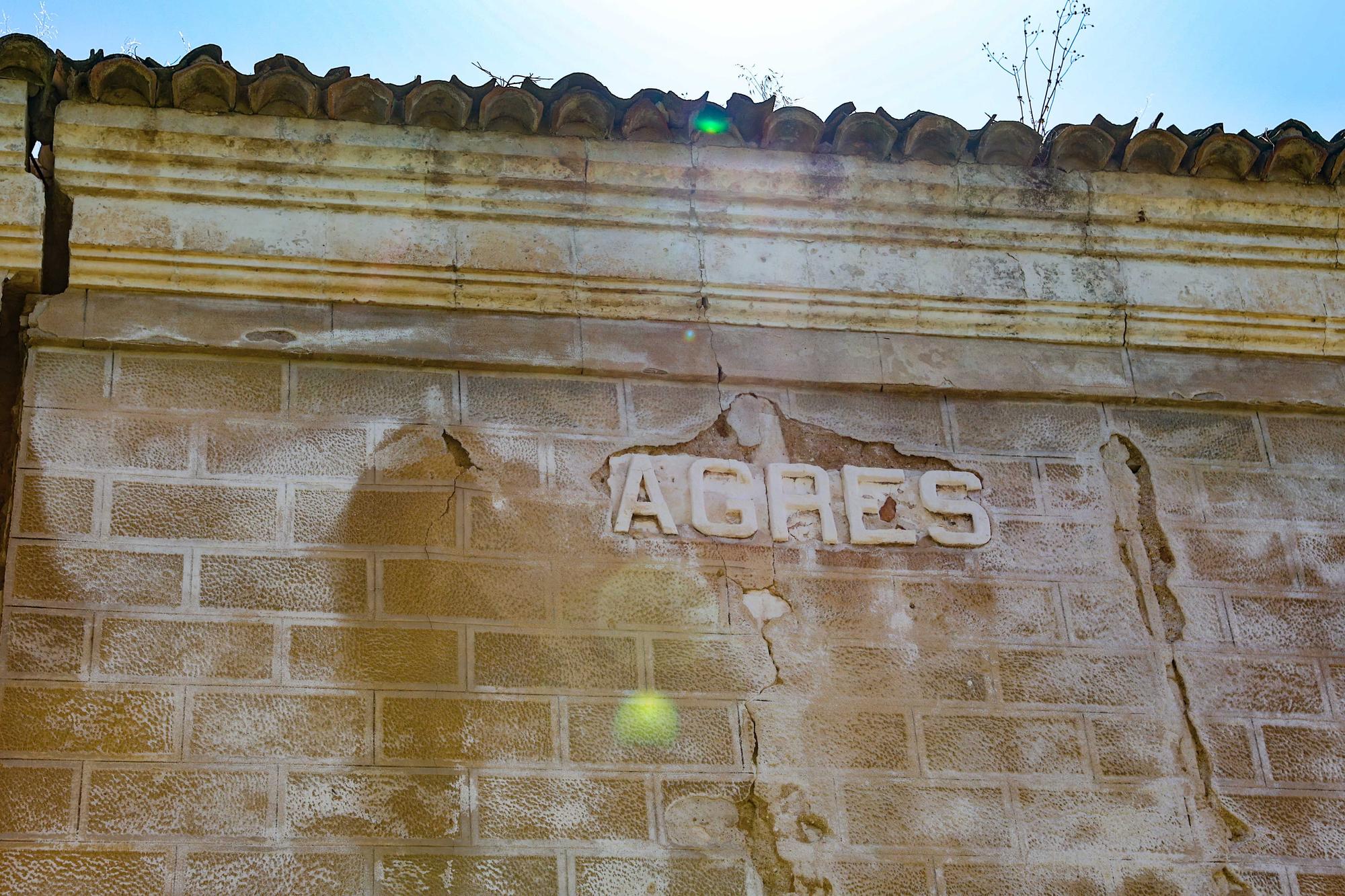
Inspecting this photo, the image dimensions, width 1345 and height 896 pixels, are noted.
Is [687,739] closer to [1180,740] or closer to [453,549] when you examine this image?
[453,549]

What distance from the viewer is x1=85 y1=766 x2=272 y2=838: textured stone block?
4.05m

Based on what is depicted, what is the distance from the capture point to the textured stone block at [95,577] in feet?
14.2

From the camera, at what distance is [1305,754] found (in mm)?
4727

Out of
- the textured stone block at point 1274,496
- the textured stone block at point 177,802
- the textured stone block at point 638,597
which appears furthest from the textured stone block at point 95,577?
the textured stone block at point 1274,496

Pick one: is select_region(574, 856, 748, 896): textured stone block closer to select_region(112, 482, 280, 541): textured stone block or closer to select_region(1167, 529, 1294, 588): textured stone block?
select_region(112, 482, 280, 541): textured stone block

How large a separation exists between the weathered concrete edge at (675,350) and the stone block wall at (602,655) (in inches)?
2.7

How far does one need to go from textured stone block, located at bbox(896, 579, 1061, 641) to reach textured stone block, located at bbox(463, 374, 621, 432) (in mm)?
1037

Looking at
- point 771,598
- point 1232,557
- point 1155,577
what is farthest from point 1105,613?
point 771,598

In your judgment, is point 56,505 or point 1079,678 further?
point 1079,678

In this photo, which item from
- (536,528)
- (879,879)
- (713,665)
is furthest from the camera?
(536,528)

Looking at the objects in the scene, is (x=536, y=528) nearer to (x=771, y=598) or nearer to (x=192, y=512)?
(x=771, y=598)

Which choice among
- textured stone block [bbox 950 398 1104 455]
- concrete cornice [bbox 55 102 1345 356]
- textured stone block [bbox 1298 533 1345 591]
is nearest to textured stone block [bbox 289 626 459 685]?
concrete cornice [bbox 55 102 1345 356]

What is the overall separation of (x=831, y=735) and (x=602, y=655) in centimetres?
68

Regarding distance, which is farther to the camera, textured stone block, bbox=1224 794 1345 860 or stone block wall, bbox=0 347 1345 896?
textured stone block, bbox=1224 794 1345 860
